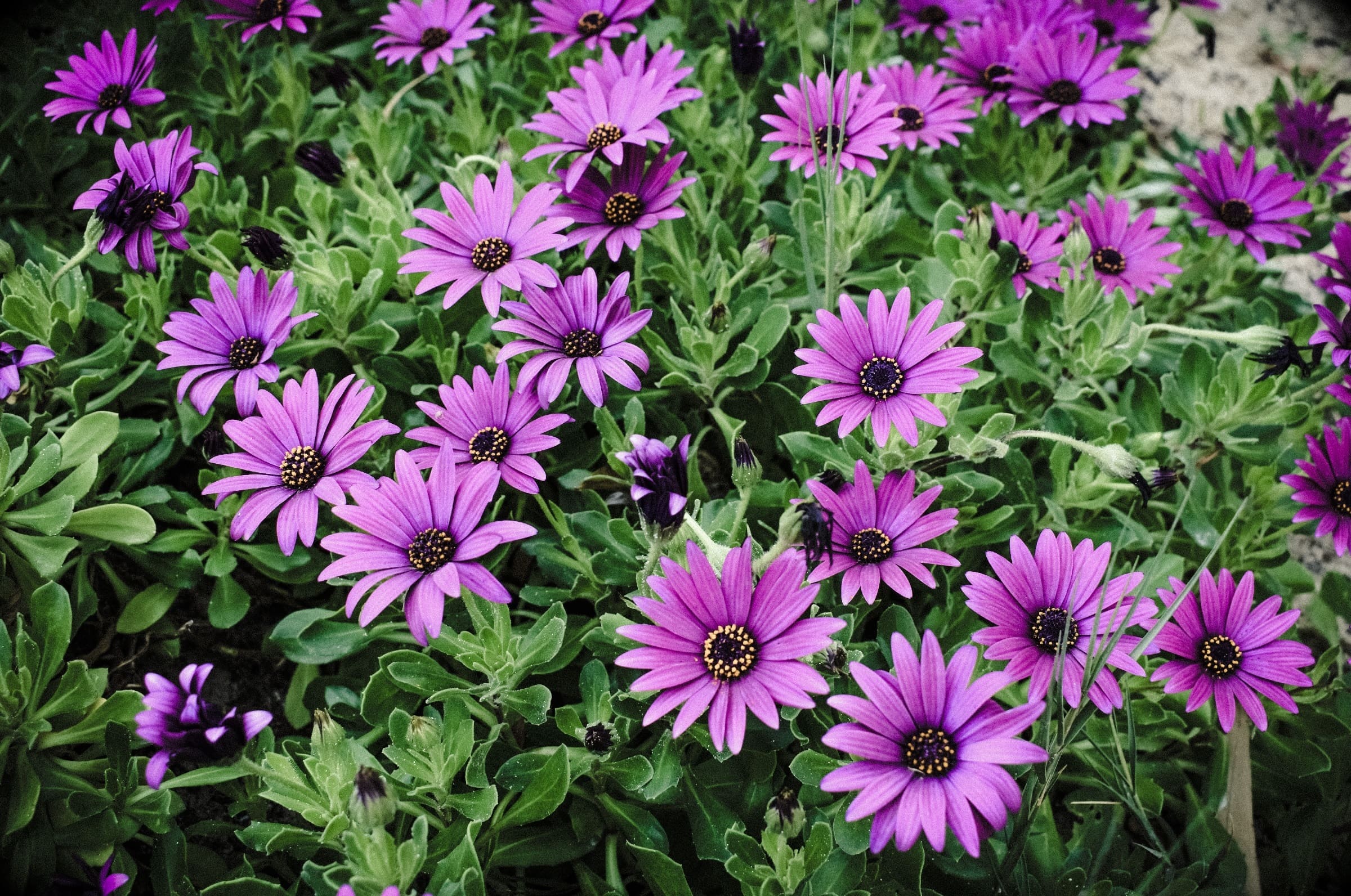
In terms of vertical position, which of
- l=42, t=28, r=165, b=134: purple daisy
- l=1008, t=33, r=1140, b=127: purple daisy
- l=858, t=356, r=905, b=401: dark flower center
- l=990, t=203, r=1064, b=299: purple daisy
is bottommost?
l=858, t=356, r=905, b=401: dark flower center

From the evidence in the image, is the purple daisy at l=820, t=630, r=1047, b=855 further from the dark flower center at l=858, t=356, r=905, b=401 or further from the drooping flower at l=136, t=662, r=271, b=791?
the drooping flower at l=136, t=662, r=271, b=791

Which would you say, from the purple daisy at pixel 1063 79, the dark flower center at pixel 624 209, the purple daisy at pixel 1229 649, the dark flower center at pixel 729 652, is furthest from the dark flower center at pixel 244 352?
the purple daisy at pixel 1063 79

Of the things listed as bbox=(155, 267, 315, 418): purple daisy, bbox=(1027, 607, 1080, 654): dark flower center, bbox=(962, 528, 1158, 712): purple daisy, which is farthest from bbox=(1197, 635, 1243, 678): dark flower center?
bbox=(155, 267, 315, 418): purple daisy

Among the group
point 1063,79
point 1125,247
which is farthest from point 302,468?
point 1063,79

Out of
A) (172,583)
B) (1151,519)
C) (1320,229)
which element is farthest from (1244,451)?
(172,583)

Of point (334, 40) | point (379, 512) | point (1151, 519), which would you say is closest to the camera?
point (379, 512)

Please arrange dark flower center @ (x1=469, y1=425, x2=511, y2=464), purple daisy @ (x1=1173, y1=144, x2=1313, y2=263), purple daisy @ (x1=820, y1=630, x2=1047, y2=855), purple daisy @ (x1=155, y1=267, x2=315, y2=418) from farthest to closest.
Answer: purple daisy @ (x1=1173, y1=144, x2=1313, y2=263) < purple daisy @ (x1=155, y1=267, x2=315, y2=418) < dark flower center @ (x1=469, y1=425, x2=511, y2=464) < purple daisy @ (x1=820, y1=630, x2=1047, y2=855)

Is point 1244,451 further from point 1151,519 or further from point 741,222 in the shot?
point 741,222

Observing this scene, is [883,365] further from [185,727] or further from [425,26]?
[425,26]
